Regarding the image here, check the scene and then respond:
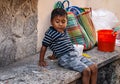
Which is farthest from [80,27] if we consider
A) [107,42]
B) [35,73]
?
[35,73]

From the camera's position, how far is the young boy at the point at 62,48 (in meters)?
3.12

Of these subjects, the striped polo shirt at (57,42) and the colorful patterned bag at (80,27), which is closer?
the striped polo shirt at (57,42)

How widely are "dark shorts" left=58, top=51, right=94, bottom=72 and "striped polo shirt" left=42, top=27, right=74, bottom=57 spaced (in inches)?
2.4

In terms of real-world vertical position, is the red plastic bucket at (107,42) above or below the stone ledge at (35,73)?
above

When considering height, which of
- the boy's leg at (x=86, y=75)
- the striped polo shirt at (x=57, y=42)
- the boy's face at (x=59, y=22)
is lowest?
the boy's leg at (x=86, y=75)

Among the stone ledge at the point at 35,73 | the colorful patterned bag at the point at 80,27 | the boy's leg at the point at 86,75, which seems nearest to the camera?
the stone ledge at the point at 35,73

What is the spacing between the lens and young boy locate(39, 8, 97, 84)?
3.12 meters

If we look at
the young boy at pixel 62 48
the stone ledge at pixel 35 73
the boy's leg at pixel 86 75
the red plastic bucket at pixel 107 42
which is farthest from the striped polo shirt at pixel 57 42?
the red plastic bucket at pixel 107 42

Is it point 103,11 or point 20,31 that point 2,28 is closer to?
point 20,31

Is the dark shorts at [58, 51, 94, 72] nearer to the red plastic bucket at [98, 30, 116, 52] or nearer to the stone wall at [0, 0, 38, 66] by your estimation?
the stone wall at [0, 0, 38, 66]

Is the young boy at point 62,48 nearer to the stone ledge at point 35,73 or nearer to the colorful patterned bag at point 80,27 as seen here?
the stone ledge at point 35,73

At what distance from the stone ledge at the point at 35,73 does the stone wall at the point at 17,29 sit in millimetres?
131

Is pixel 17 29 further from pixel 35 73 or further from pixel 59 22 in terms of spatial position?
pixel 35 73

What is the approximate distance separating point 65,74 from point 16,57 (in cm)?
75
